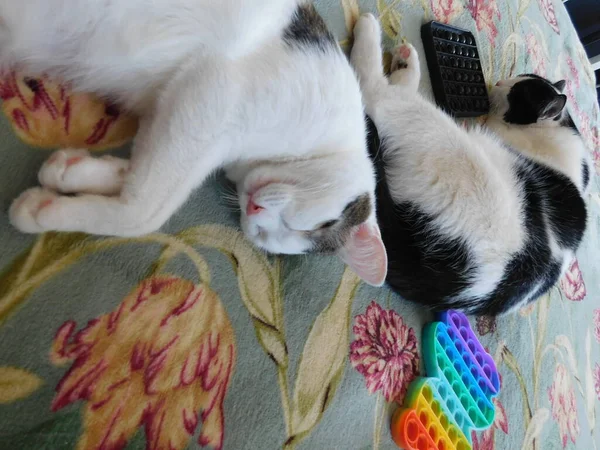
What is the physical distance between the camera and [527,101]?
1.42m

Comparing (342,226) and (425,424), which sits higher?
(342,226)

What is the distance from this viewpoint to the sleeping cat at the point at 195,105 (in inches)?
25.5

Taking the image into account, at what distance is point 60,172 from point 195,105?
20cm

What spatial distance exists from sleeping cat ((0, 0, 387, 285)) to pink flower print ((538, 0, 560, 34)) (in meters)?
1.39

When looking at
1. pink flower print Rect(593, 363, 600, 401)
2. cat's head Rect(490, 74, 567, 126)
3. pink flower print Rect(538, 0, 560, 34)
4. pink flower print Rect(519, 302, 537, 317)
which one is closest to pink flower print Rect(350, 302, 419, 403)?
pink flower print Rect(519, 302, 537, 317)

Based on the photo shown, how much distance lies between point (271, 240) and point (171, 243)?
0.58 feet

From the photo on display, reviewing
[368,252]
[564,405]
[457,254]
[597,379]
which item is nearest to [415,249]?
[457,254]

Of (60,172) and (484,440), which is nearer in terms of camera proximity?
(60,172)

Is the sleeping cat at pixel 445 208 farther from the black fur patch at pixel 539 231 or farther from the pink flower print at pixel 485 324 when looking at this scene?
the pink flower print at pixel 485 324

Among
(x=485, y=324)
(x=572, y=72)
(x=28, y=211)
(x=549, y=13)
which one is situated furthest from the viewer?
(x=572, y=72)

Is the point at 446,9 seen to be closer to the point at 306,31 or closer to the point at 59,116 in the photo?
the point at 306,31

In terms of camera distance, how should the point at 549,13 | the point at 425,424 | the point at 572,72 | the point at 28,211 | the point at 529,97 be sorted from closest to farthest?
the point at 28,211
the point at 425,424
the point at 529,97
the point at 549,13
the point at 572,72

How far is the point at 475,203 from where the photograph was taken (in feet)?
3.53

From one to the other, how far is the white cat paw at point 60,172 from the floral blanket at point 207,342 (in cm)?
3
